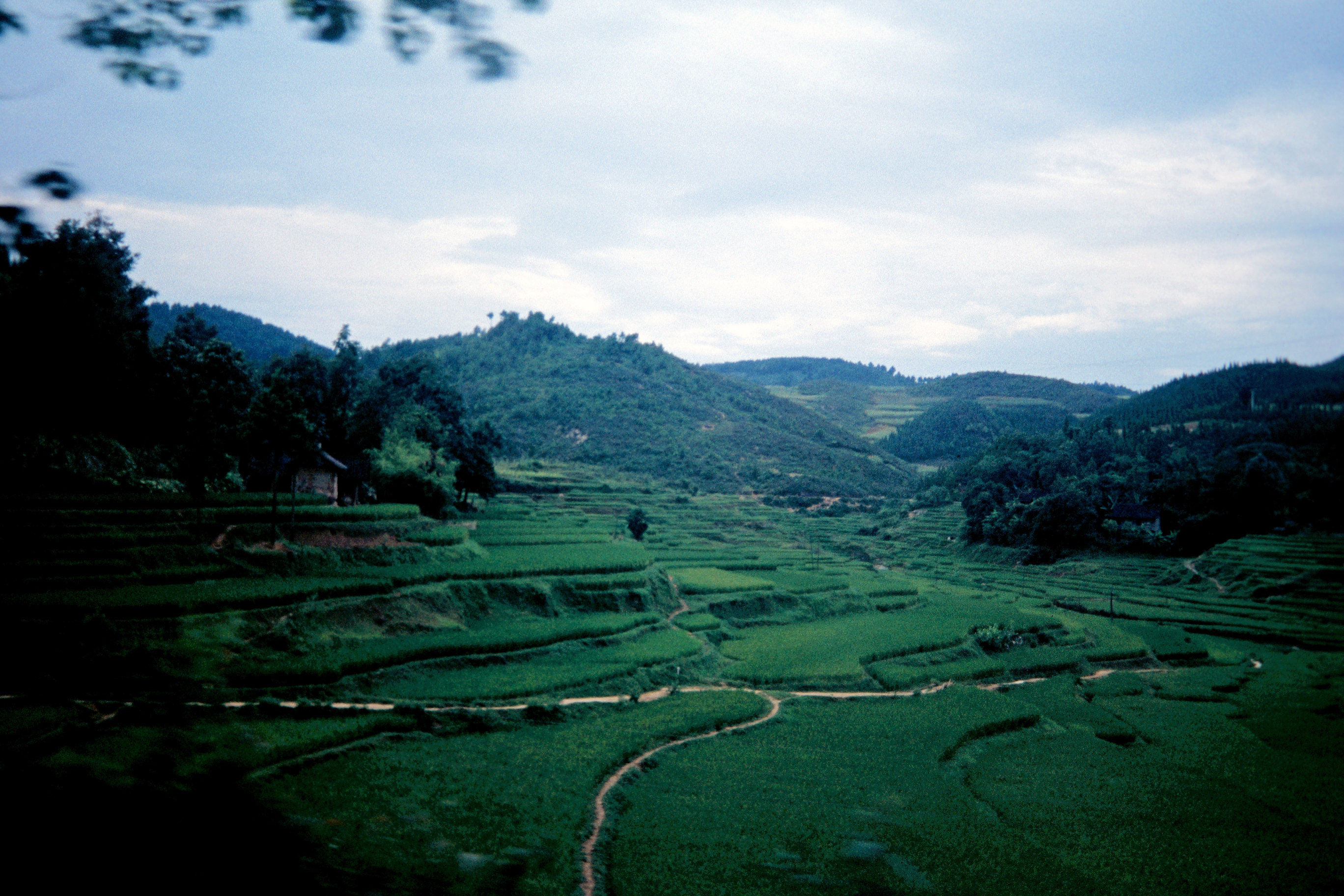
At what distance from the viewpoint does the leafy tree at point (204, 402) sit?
1319 inches

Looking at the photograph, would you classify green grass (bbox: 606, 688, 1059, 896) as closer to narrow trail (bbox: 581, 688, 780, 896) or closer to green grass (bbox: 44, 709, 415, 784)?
narrow trail (bbox: 581, 688, 780, 896)

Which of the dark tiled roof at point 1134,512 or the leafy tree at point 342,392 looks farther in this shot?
the dark tiled roof at point 1134,512

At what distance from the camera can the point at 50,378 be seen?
14375 mm

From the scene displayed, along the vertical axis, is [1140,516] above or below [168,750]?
below

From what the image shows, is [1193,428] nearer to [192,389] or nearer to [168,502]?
[168,502]

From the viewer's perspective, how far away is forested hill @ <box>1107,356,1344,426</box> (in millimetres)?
10133

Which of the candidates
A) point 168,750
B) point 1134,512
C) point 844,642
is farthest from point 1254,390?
point 1134,512

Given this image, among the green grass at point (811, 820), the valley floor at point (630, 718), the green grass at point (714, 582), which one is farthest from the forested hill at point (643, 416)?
the green grass at point (811, 820)

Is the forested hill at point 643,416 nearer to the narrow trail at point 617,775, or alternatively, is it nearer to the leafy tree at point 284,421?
the leafy tree at point 284,421

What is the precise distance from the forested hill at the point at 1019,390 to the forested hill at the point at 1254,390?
10755cm

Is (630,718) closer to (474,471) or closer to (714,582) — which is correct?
(714,582)

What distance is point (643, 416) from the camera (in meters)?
123

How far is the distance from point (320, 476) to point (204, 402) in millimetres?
6236

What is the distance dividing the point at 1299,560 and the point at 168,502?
52.8m
